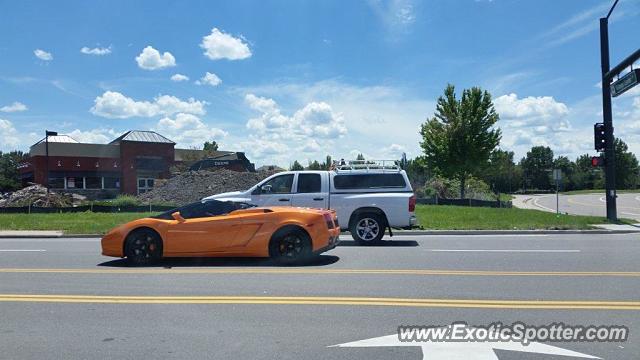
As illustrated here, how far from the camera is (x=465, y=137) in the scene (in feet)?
137

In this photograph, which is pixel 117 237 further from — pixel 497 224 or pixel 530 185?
Result: pixel 530 185

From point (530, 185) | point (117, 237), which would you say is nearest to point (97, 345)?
point (117, 237)

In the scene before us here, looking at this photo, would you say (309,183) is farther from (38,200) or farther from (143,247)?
(38,200)

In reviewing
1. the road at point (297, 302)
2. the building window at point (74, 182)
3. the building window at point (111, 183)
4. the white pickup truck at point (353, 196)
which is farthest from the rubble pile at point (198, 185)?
the road at point (297, 302)

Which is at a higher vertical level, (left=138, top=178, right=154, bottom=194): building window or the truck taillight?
(left=138, top=178, right=154, bottom=194): building window

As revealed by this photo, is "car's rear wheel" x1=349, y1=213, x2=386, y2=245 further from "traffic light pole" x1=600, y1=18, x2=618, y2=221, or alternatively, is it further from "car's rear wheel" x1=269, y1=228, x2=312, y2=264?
"traffic light pole" x1=600, y1=18, x2=618, y2=221

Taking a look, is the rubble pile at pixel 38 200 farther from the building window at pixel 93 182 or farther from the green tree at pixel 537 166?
the green tree at pixel 537 166

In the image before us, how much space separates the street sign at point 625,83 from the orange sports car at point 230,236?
12.8 meters

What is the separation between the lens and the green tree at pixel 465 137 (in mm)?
41844

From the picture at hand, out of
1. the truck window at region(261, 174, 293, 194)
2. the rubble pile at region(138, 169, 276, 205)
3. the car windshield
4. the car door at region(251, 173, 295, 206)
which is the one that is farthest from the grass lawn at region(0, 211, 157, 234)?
the rubble pile at region(138, 169, 276, 205)

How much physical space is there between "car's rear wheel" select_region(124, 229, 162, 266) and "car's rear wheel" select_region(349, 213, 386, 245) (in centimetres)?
535

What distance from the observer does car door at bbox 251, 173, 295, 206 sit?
1439cm

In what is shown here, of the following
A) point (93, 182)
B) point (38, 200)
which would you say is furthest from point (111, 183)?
point (38, 200)

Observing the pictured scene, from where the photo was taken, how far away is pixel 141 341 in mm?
5613
